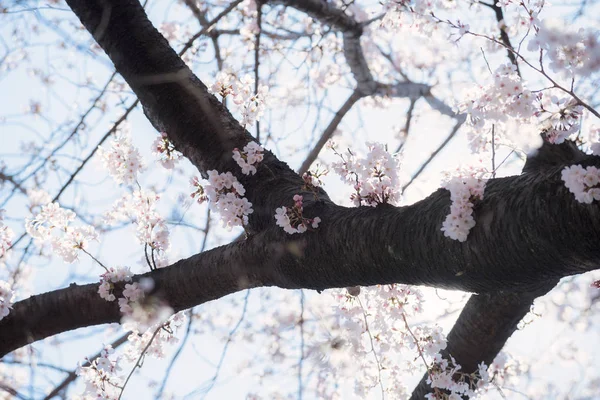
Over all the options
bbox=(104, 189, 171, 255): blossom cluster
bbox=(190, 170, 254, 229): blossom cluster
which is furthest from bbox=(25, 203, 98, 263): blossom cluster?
bbox=(190, 170, 254, 229): blossom cluster

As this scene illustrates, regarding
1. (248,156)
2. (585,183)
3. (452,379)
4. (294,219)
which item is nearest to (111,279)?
(248,156)

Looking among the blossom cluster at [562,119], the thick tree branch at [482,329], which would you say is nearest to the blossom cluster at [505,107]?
the blossom cluster at [562,119]

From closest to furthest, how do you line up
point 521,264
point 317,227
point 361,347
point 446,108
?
point 521,264 < point 317,227 < point 361,347 < point 446,108

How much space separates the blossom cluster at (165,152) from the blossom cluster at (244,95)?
0.35 meters

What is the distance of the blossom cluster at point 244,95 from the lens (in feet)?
8.10

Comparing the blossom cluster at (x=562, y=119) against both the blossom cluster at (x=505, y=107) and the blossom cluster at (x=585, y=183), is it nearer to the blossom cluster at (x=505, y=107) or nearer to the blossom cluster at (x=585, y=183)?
the blossom cluster at (x=505, y=107)

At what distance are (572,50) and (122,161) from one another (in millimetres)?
2101

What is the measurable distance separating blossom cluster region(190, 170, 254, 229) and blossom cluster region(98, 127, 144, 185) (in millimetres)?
845

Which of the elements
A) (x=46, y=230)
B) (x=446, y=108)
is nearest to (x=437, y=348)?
(x=46, y=230)

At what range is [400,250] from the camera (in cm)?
145

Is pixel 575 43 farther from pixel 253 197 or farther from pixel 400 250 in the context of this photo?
pixel 253 197

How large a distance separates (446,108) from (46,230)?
416 cm

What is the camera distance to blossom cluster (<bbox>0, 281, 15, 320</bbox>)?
2215 millimetres

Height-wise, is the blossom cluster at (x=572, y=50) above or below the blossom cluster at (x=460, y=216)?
above
